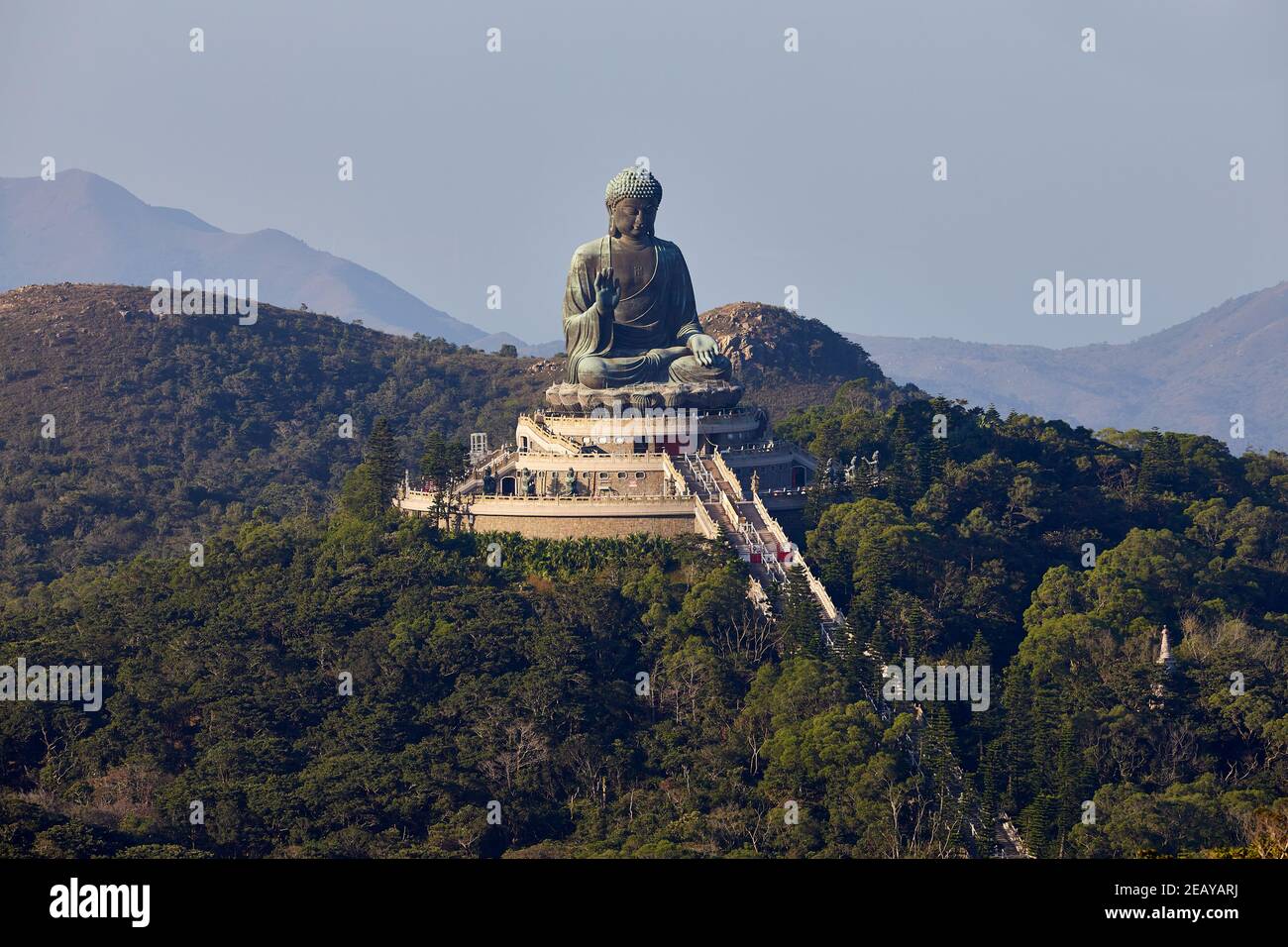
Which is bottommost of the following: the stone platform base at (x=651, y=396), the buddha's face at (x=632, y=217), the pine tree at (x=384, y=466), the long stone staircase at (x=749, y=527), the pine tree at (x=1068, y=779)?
the pine tree at (x=1068, y=779)

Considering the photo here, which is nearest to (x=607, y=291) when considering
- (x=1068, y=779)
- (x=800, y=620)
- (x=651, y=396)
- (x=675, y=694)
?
(x=651, y=396)

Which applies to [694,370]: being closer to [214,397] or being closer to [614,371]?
[614,371]

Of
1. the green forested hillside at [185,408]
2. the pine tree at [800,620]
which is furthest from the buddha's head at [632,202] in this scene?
the green forested hillside at [185,408]

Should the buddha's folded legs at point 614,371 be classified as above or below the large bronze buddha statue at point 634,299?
below

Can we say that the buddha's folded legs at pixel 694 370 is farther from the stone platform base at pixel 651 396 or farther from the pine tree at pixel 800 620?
the pine tree at pixel 800 620
